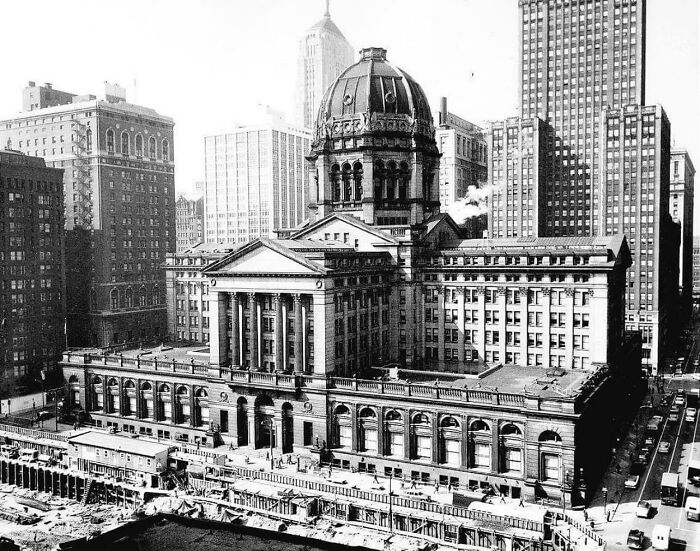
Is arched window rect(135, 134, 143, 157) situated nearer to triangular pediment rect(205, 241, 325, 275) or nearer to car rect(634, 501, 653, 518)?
triangular pediment rect(205, 241, 325, 275)

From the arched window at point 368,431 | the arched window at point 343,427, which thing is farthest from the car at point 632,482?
the arched window at point 343,427

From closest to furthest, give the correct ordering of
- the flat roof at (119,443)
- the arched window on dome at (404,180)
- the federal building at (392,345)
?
1. the federal building at (392,345)
2. the flat roof at (119,443)
3. the arched window on dome at (404,180)

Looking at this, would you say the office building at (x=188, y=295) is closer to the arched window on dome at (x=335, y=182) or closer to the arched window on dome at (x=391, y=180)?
the arched window on dome at (x=335, y=182)

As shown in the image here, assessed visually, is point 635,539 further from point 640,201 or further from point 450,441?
point 640,201

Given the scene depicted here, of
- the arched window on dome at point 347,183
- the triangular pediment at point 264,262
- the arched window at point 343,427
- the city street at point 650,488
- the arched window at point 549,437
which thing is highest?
the arched window on dome at point 347,183

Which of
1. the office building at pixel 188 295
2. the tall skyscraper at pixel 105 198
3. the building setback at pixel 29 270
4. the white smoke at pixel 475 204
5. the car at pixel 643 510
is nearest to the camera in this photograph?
the car at pixel 643 510

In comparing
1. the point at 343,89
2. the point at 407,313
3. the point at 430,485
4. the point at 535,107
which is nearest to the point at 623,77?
the point at 535,107
